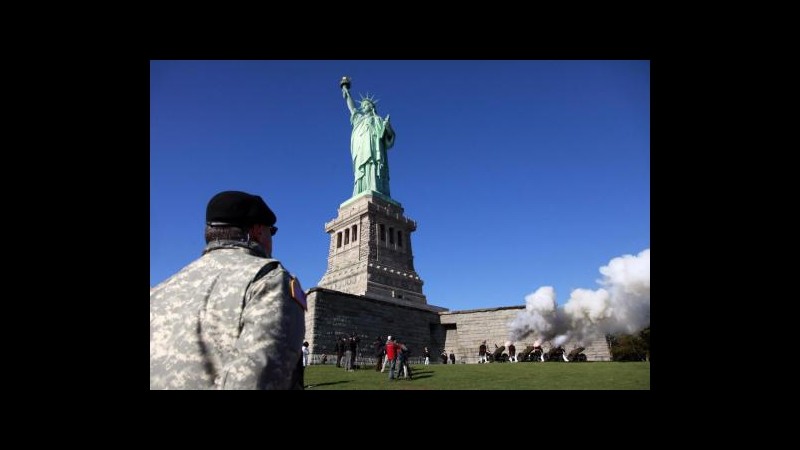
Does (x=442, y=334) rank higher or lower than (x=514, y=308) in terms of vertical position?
lower

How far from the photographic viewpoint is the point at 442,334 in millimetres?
29359

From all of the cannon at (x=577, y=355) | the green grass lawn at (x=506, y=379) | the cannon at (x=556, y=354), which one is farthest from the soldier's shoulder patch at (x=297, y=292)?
the cannon at (x=556, y=354)

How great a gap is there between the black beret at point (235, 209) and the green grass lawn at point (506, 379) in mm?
9658

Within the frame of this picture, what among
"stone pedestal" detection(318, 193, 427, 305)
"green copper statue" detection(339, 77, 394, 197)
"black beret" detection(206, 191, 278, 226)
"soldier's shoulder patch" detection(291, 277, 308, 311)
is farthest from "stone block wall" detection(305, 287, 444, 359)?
"soldier's shoulder patch" detection(291, 277, 308, 311)

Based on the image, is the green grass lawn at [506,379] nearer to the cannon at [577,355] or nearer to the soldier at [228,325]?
the cannon at [577,355]

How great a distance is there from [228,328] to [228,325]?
2 cm

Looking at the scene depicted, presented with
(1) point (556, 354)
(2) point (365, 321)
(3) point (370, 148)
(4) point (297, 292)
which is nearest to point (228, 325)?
(4) point (297, 292)
